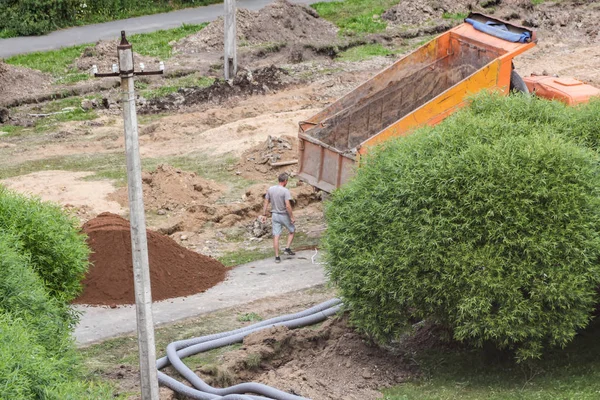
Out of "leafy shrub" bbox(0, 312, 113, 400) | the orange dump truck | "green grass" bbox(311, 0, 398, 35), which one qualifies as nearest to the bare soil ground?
"green grass" bbox(311, 0, 398, 35)

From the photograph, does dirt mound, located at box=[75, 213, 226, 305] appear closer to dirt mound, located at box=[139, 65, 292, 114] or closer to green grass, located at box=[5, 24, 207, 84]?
dirt mound, located at box=[139, 65, 292, 114]

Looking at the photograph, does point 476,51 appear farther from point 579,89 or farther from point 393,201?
point 393,201

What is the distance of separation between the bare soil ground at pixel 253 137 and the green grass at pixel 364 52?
503 mm

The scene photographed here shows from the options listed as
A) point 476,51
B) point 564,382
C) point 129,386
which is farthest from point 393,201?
point 476,51

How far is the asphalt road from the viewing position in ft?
111

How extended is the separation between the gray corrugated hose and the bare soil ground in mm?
307

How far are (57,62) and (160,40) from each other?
12.8 ft

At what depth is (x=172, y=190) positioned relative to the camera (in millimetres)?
21031

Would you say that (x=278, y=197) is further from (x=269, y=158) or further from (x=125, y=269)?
(x=269, y=158)

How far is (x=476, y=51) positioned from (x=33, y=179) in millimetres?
9775

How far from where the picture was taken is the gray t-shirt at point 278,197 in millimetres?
18109

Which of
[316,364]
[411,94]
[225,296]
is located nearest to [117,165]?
[411,94]

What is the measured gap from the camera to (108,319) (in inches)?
625

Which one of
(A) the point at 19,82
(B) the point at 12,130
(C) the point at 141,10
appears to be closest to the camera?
(B) the point at 12,130
